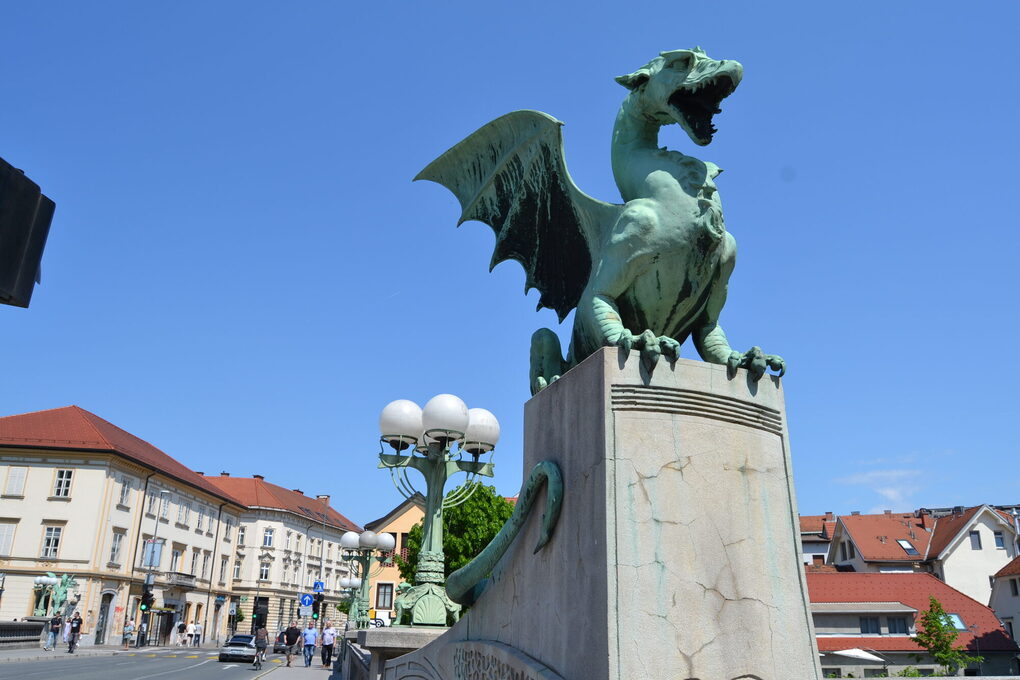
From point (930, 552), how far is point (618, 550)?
4801 centimetres

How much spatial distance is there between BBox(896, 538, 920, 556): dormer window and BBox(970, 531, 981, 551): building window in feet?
9.22

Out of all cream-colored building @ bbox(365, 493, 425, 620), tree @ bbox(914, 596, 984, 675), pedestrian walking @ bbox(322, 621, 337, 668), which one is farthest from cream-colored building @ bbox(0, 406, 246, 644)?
tree @ bbox(914, 596, 984, 675)

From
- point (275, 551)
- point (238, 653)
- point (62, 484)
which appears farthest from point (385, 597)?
point (238, 653)

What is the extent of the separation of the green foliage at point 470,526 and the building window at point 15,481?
1999cm

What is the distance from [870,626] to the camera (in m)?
30.7

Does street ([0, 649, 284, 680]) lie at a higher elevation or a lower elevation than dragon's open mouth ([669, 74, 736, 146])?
lower

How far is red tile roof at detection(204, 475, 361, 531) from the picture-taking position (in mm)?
63156

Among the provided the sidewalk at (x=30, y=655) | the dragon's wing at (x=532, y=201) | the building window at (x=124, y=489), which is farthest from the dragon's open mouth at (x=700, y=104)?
the building window at (x=124, y=489)

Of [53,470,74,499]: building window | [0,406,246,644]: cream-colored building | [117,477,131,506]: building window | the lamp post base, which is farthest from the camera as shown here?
[117,477,131,506]: building window

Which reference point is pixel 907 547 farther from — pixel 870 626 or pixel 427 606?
pixel 427 606

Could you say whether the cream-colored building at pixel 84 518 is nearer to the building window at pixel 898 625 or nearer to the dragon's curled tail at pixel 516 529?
the building window at pixel 898 625

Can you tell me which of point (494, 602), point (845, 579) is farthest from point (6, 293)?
point (845, 579)

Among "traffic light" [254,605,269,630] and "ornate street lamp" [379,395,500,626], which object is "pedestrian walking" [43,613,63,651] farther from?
"traffic light" [254,605,269,630]

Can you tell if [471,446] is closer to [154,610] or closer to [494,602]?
[494,602]
